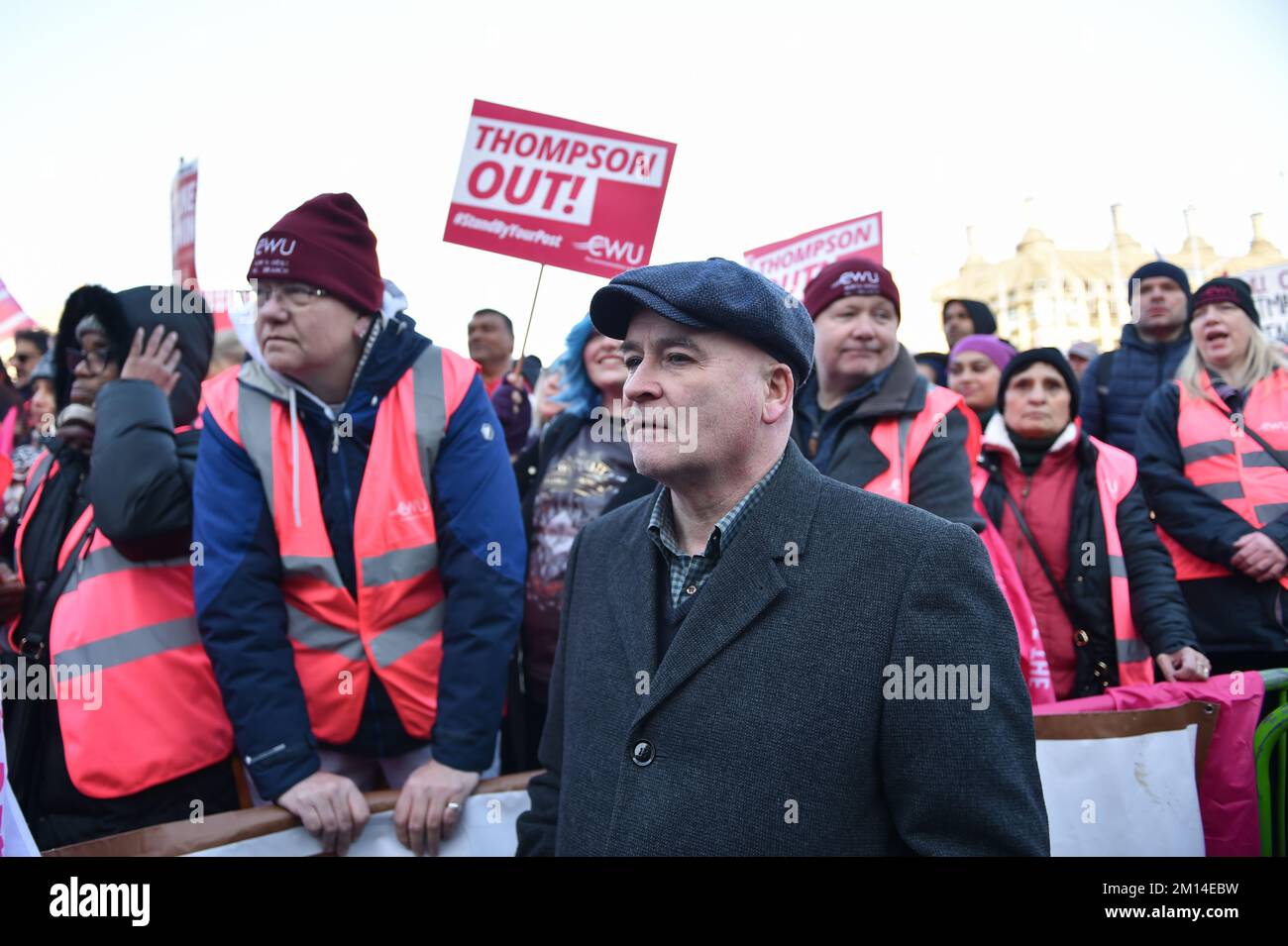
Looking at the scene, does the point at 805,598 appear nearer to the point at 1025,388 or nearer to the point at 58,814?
the point at 58,814

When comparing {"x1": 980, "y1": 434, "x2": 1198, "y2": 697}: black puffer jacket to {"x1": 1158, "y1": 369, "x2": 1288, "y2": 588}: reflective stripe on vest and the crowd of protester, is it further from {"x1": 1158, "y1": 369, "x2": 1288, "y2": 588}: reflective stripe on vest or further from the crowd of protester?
{"x1": 1158, "y1": 369, "x2": 1288, "y2": 588}: reflective stripe on vest

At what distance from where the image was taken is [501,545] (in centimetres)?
267

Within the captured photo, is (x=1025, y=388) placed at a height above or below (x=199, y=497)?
above

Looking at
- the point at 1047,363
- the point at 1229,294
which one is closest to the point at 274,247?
the point at 1047,363

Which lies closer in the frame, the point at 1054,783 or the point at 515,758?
the point at 1054,783

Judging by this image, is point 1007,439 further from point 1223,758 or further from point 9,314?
point 9,314

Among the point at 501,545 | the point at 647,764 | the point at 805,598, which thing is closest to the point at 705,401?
the point at 805,598

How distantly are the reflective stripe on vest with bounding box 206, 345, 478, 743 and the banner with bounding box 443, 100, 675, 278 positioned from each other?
2.51 m

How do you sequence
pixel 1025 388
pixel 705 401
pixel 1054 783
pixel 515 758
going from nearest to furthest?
pixel 705 401 < pixel 1054 783 < pixel 515 758 < pixel 1025 388

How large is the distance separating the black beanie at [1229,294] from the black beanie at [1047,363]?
0.98 m

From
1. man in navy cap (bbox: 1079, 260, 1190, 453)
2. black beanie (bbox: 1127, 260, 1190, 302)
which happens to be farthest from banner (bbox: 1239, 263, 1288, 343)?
man in navy cap (bbox: 1079, 260, 1190, 453)

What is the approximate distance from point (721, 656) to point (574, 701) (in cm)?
39

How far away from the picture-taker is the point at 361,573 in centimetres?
258
